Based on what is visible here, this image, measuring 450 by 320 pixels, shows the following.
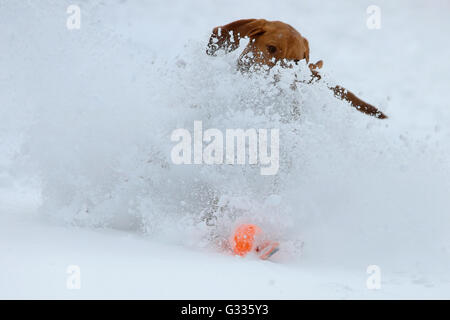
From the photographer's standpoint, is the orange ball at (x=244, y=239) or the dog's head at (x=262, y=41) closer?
the orange ball at (x=244, y=239)

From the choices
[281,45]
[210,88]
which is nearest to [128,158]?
[210,88]

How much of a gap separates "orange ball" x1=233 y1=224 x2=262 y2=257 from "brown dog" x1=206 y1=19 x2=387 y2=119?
4.48 ft

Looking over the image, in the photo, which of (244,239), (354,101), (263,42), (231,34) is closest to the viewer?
(244,239)

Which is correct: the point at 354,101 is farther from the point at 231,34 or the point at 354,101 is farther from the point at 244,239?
the point at 244,239

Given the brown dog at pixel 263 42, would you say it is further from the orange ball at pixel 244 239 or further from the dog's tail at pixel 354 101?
the orange ball at pixel 244 239

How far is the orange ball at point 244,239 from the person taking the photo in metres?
2.87

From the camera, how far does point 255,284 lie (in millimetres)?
2201

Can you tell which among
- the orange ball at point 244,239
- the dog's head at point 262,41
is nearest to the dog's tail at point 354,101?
the dog's head at point 262,41

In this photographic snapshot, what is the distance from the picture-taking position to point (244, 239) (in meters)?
2.88

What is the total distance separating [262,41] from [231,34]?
292mm

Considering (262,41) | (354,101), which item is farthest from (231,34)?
(354,101)

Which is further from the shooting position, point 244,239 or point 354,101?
point 354,101
